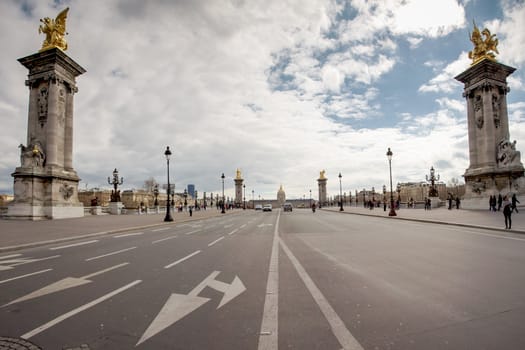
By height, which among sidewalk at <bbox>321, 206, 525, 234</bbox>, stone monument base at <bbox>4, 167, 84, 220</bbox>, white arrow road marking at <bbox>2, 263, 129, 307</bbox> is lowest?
sidewalk at <bbox>321, 206, 525, 234</bbox>

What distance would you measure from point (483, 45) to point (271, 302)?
4737cm

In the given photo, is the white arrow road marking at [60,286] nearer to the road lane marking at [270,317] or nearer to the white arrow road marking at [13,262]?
the white arrow road marking at [13,262]

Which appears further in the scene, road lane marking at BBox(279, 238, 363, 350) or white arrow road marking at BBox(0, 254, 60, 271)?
white arrow road marking at BBox(0, 254, 60, 271)

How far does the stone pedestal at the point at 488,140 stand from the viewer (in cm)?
3562

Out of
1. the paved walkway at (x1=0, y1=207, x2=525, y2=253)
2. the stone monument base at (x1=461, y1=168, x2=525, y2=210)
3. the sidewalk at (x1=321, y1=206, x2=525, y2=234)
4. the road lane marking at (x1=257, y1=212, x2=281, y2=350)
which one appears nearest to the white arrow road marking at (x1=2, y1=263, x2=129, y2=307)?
the road lane marking at (x1=257, y1=212, x2=281, y2=350)

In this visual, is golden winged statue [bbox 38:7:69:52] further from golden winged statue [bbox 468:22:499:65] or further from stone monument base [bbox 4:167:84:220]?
golden winged statue [bbox 468:22:499:65]

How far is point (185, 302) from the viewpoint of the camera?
5070 millimetres

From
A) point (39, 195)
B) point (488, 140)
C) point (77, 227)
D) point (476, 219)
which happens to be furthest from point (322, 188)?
point (77, 227)

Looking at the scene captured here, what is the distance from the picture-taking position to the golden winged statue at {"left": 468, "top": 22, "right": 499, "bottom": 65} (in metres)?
39.0

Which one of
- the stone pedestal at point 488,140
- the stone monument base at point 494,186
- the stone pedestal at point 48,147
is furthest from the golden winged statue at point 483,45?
the stone pedestal at point 48,147

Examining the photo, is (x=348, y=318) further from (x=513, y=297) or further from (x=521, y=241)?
(x=521, y=241)

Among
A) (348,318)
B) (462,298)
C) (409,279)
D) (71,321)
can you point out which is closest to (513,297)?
(462,298)

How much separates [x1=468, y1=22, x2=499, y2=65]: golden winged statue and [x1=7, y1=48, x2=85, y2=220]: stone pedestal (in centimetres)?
4849

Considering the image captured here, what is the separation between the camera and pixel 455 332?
3.77 metres
